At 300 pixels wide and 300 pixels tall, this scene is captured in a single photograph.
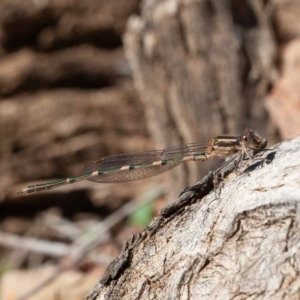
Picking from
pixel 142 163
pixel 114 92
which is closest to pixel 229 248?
pixel 142 163

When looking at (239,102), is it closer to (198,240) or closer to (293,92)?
(293,92)

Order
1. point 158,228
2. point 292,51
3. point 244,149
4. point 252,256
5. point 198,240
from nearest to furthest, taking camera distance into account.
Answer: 1. point 252,256
2. point 198,240
3. point 158,228
4. point 244,149
5. point 292,51

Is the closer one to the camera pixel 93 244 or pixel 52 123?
pixel 93 244

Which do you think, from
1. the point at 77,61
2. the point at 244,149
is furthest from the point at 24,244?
the point at 244,149

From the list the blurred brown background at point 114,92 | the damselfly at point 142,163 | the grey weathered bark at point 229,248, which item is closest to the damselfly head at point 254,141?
the damselfly at point 142,163

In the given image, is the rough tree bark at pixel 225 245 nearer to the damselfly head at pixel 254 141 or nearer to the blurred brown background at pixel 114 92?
the damselfly head at pixel 254 141

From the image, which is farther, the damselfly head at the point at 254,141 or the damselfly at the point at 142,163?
the damselfly at the point at 142,163
